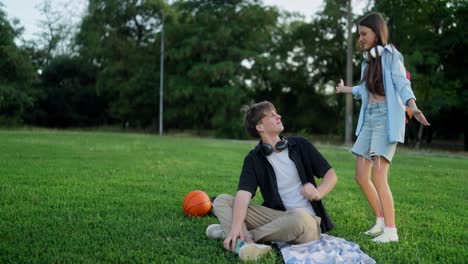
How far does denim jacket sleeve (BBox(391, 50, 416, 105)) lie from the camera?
4496mm

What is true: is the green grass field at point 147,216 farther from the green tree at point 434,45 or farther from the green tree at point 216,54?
the green tree at point 216,54

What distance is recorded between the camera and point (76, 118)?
1768 inches

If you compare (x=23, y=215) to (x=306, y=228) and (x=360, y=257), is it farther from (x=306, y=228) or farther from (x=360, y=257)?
(x=360, y=257)

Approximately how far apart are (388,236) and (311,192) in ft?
3.24

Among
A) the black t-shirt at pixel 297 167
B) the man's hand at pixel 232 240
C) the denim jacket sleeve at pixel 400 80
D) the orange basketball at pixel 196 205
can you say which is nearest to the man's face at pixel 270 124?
the black t-shirt at pixel 297 167

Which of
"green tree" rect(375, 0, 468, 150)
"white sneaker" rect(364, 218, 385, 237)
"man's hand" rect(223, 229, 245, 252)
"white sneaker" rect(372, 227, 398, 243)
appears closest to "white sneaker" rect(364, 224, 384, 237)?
"white sneaker" rect(364, 218, 385, 237)

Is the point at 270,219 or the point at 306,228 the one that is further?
the point at 270,219

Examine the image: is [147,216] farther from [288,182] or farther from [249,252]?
[249,252]

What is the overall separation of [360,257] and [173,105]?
36.8m

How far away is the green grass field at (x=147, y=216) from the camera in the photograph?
3971mm

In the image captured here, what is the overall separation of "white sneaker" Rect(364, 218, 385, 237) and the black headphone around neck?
1.35 metres

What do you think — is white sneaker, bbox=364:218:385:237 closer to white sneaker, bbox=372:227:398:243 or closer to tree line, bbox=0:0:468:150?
white sneaker, bbox=372:227:398:243

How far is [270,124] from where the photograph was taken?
4371 millimetres

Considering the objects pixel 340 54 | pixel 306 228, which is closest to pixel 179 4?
pixel 340 54
